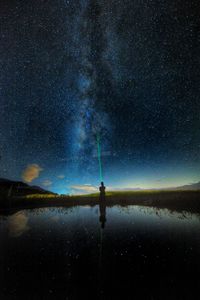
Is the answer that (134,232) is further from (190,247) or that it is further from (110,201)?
(110,201)

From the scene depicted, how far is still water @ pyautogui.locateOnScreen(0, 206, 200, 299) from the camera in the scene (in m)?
4.73

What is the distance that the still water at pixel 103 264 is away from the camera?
4.73 meters

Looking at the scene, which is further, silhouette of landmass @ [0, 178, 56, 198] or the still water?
silhouette of landmass @ [0, 178, 56, 198]

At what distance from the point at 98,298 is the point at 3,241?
24.4ft

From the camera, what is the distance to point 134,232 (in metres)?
10.5

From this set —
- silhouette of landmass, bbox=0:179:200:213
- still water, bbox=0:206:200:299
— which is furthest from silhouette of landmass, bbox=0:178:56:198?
still water, bbox=0:206:200:299

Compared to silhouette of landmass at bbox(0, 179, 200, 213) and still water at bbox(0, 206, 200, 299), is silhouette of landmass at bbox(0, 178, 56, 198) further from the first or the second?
still water at bbox(0, 206, 200, 299)

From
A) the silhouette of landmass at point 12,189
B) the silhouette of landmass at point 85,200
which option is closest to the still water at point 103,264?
the silhouette of landmass at point 85,200

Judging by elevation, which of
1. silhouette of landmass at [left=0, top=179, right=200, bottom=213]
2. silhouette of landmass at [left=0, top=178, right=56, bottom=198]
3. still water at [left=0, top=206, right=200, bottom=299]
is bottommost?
still water at [left=0, top=206, right=200, bottom=299]

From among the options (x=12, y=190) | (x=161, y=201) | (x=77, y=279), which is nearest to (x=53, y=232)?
(x=77, y=279)

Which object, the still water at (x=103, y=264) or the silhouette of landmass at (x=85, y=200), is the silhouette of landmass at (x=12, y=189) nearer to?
the silhouette of landmass at (x=85, y=200)

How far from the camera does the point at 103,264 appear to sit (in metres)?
6.36

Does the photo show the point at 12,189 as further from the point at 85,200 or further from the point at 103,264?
the point at 103,264

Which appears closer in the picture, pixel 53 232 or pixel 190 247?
pixel 190 247
